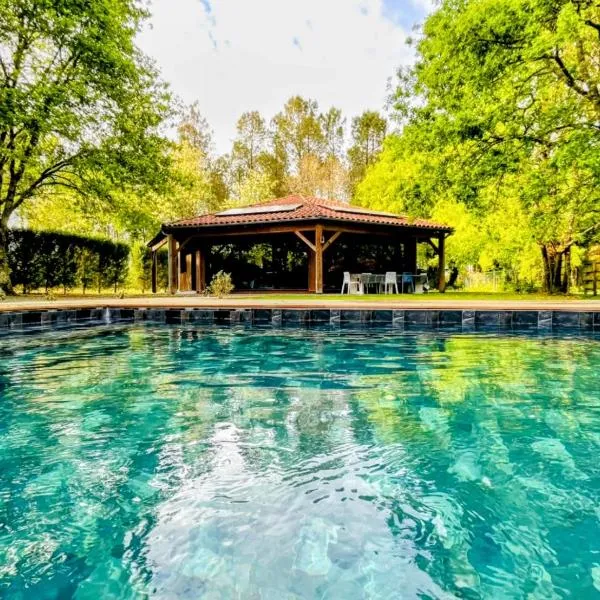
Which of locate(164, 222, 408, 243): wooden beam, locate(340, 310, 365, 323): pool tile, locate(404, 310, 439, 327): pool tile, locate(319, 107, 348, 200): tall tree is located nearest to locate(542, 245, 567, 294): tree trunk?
locate(164, 222, 408, 243): wooden beam

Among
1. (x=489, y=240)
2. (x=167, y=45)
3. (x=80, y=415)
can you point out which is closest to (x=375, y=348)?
(x=80, y=415)

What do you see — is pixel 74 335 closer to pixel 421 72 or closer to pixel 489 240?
pixel 421 72

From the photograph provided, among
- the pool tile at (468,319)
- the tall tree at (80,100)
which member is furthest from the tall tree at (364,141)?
the pool tile at (468,319)

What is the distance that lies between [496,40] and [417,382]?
Answer: 10.2 meters

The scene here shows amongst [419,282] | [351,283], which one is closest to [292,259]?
[351,283]

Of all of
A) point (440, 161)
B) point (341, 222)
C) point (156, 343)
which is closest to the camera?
point (156, 343)

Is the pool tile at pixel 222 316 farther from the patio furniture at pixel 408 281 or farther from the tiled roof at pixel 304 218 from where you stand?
the patio furniture at pixel 408 281

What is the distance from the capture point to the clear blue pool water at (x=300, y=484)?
229cm

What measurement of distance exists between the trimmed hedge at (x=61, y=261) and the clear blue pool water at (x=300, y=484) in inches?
466

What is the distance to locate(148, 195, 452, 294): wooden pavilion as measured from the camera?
1722 centimetres

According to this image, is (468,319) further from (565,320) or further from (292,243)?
(292,243)

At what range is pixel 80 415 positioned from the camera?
4.77 meters

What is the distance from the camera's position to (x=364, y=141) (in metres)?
36.3

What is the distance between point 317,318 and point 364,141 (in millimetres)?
28439
